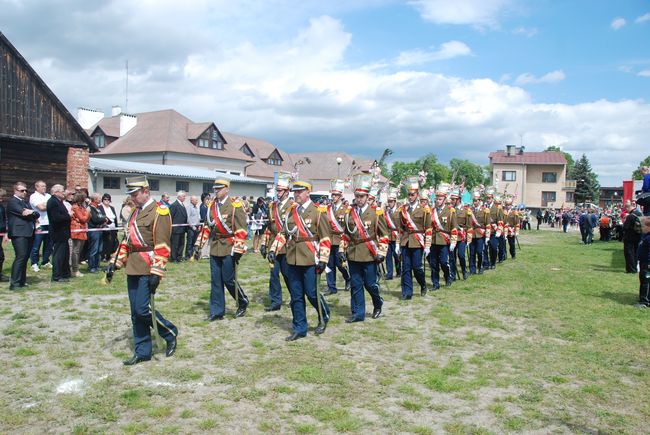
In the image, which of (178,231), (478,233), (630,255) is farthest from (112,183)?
(630,255)

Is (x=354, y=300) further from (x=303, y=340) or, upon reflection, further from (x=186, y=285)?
(x=186, y=285)

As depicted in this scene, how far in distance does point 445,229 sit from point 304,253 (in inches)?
206

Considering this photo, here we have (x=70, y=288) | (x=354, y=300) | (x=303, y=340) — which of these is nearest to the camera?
(x=303, y=340)

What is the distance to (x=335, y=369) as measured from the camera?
6297 mm

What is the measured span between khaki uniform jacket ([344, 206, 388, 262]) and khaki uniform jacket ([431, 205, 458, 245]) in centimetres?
318

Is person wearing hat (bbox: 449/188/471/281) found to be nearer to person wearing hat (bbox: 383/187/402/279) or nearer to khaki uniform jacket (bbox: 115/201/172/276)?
person wearing hat (bbox: 383/187/402/279)

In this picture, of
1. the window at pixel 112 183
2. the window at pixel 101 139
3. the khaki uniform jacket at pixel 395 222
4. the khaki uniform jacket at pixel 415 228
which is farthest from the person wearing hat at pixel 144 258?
the window at pixel 101 139

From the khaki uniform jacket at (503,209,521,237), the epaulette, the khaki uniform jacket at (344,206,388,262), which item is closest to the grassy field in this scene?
the khaki uniform jacket at (344,206,388,262)

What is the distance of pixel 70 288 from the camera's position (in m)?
10.9

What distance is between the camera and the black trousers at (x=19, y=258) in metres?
10.6

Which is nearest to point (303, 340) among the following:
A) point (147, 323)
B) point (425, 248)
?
point (147, 323)

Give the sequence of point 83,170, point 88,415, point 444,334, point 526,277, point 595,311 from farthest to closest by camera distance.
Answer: point 83,170
point 526,277
point 595,311
point 444,334
point 88,415

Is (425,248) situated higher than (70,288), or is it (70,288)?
(425,248)

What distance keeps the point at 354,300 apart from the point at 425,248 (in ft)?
9.17
